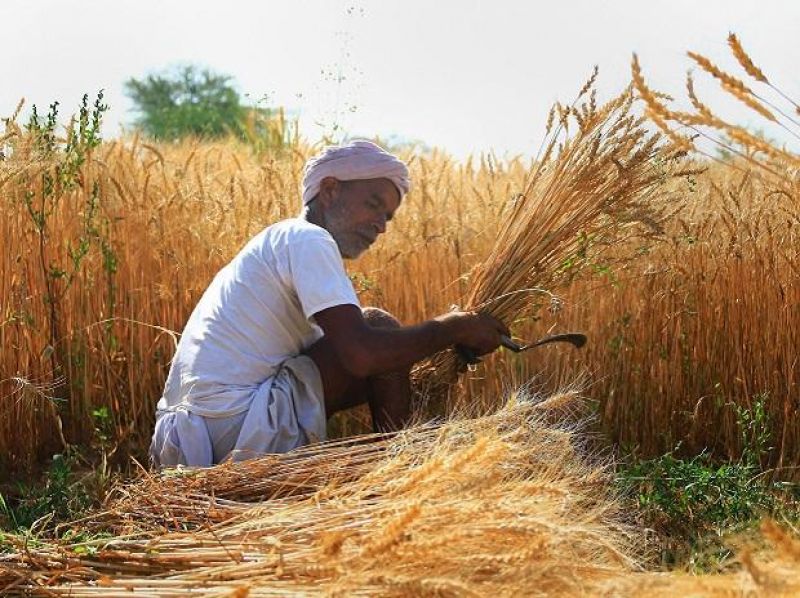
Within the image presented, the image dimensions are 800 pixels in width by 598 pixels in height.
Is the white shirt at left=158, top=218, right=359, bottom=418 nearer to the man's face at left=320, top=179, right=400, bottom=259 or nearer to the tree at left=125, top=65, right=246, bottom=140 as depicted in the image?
the man's face at left=320, top=179, right=400, bottom=259

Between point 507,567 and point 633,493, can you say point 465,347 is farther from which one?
point 507,567

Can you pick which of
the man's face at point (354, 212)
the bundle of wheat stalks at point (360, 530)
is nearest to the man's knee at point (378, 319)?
the man's face at point (354, 212)

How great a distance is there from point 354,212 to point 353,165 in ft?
0.40

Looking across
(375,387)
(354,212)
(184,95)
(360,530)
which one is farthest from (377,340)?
(184,95)

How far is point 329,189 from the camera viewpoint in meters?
3.47

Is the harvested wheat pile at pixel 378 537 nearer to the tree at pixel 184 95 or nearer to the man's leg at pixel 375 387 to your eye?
the man's leg at pixel 375 387

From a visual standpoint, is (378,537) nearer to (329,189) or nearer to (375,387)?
(375,387)

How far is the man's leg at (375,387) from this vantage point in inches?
132

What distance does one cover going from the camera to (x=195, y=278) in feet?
14.1

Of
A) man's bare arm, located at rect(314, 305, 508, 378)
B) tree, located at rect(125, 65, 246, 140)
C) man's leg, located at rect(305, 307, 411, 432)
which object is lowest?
man's leg, located at rect(305, 307, 411, 432)

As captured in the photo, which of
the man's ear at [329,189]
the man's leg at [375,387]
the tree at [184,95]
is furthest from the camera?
the tree at [184,95]

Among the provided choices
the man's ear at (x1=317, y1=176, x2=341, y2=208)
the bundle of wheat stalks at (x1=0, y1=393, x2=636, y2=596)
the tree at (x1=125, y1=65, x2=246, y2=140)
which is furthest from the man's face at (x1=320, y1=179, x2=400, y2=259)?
the tree at (x1=125, y1=65, x2=246, y2=140)

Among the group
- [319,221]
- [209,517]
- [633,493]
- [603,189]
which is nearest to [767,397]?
[633,493]

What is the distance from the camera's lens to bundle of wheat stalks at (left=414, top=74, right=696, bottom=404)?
3.52 metres
